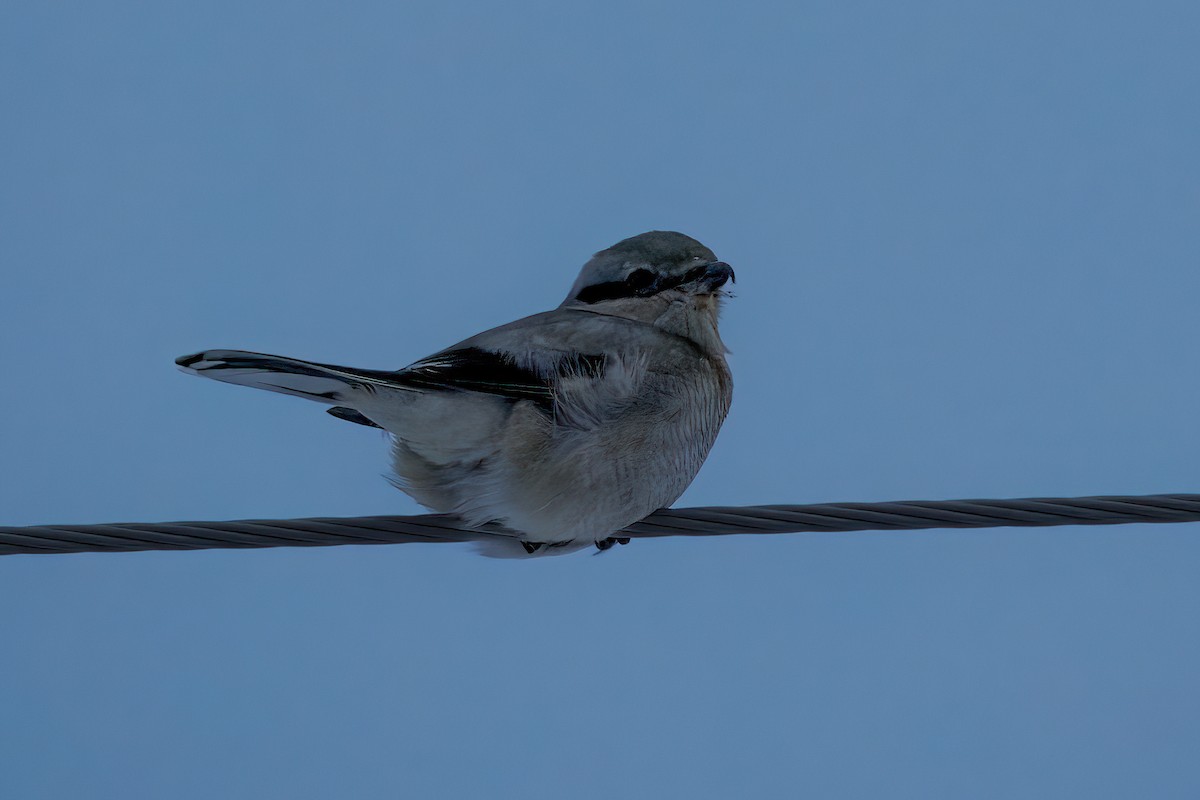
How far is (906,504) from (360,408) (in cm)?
172

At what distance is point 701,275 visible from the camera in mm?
4855

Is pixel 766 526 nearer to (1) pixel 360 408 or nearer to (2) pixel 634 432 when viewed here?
(2) pixel 634 432

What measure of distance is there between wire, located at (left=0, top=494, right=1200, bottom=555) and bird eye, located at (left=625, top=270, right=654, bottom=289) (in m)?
1.58

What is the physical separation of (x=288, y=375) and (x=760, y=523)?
4.82ft

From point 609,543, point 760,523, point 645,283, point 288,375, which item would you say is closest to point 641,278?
point 645,283

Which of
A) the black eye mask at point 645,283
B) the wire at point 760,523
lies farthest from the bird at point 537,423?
the black eye mask at point 645,283

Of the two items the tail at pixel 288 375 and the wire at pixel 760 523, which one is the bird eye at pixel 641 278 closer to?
the tail at pixel 288 375

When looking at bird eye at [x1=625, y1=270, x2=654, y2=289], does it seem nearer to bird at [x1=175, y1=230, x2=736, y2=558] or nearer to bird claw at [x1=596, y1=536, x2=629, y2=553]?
bird at [x1=175, y1=230, x2=736, y2=558]

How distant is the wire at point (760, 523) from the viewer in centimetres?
322

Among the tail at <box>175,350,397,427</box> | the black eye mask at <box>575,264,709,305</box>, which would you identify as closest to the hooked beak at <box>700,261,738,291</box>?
the black eye mask at <box>575,264,709,305</box>

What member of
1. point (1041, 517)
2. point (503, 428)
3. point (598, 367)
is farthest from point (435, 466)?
point (1041, 517)

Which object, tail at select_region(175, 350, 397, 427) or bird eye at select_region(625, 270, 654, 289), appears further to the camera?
bird eye at select_region(625, 270, 654, 289)

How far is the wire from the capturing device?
322 cm

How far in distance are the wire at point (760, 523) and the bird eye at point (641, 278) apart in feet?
5.18
